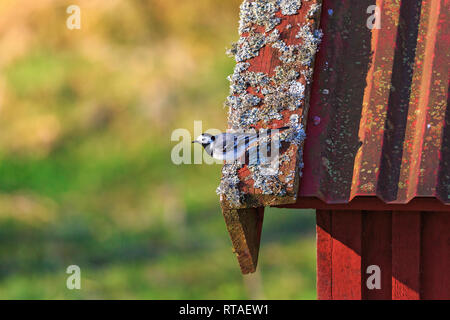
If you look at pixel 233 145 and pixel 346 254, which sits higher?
pixel 233 145

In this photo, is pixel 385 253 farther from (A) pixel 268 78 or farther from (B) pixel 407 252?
(A) pixel 268 78

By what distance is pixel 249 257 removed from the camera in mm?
3252

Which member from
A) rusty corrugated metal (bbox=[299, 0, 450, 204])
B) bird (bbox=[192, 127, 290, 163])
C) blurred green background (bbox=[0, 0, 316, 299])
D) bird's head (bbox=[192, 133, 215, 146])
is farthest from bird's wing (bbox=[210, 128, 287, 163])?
blurred green background (bbox=[0, 0, 316, 299])

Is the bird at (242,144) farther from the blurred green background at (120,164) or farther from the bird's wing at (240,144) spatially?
the blurred green background at (120,164)

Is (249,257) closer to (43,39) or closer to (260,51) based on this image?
(260,51)

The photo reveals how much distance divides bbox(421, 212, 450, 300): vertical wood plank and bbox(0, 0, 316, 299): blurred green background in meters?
7.81

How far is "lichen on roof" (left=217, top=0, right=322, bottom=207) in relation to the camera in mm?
3094

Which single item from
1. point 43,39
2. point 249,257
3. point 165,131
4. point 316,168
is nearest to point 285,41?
point 316,168

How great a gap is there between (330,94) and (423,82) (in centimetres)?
49

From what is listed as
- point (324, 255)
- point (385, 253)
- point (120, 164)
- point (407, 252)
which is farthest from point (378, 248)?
point (120, 164)

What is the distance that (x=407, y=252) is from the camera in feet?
11.1

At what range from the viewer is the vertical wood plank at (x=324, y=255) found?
3527 mm

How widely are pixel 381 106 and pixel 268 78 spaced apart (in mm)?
610

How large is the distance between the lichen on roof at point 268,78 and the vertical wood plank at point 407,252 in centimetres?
76
